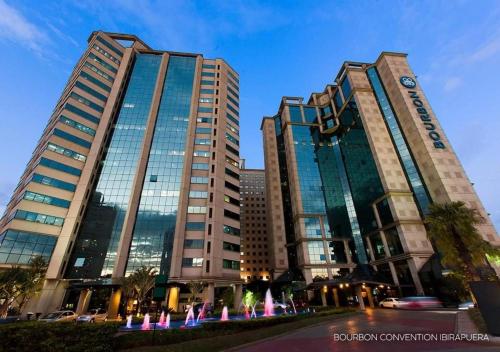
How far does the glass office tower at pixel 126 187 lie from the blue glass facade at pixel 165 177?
0.24 m

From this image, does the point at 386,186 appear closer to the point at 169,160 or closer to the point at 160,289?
the point at 169,160

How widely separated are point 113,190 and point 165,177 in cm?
1097

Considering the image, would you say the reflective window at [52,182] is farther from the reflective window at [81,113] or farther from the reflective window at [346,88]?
the reflective window at [346,88]

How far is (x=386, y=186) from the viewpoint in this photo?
2312 inches

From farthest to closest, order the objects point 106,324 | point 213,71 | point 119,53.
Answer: point 213,71, point 119,53, point 106,324

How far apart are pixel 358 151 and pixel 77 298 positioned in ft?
261

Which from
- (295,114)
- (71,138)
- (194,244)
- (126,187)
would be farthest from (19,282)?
(295,114)

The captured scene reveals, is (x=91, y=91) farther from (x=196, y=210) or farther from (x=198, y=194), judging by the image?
(x=196, y=210)

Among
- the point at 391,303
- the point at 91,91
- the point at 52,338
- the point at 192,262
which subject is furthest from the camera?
the point at 91,91

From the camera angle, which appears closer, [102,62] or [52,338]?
[52,338]

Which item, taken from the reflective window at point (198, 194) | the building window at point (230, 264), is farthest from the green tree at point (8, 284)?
the building window at point (230, 264)

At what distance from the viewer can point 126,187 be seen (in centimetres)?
→ 5025

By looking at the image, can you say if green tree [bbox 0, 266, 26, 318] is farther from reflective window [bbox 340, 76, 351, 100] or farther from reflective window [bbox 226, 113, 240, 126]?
reflective window [bbox 340, 76, 351, 100]

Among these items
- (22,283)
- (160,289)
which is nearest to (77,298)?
(22,283)
